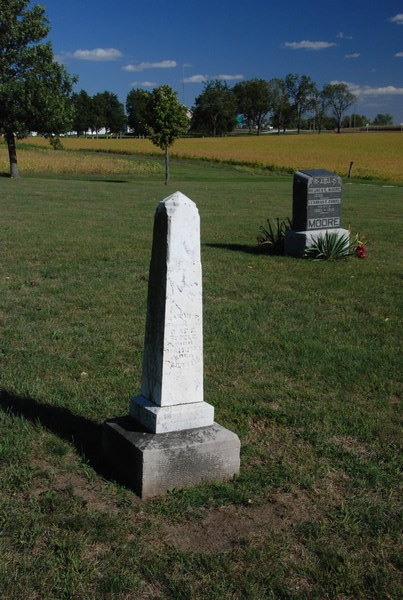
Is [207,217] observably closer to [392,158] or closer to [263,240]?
[263,240]

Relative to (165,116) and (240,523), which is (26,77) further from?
(240,523)

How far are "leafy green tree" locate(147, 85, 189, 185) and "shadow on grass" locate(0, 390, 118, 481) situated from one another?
2888cm

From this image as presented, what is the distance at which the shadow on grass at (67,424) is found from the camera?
411 centimetres

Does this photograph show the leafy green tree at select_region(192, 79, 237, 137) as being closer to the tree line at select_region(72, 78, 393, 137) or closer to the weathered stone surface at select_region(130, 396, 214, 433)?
the tree line at select_region(72, 78, 393, 137)

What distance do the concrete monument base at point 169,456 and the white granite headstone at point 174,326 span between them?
0.28ft

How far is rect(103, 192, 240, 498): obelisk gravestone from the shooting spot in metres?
3.70

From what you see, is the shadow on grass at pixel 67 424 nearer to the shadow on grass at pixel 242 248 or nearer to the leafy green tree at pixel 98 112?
the shadow on grass at pixel 242 248

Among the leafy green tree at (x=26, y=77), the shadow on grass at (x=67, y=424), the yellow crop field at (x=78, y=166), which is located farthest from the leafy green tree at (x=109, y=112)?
the shadow on grass at (x=67, y=424)

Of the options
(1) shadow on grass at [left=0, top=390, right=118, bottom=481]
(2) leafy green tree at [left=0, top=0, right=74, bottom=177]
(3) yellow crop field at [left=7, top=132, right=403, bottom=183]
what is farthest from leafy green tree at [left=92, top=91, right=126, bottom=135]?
(1) shadow on grass at [left=0, top=390, right=118, bottom=481]

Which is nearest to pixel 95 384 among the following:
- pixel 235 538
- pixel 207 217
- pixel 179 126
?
pixel 235 538

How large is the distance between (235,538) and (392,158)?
2292 inches

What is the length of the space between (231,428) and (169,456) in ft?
3.29

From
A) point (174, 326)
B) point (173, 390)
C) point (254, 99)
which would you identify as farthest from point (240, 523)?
point (254, 99)

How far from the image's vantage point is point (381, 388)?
5.54 metres
